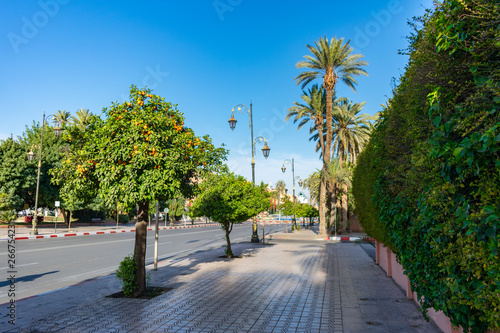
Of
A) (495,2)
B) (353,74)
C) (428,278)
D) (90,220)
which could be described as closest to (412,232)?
(428,278)

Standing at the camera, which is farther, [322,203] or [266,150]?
[322,203]

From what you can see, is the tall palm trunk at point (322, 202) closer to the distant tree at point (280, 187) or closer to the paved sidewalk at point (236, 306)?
the paved sidewalk at point (236, 306)

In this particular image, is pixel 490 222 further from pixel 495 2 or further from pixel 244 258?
pixel 244 258

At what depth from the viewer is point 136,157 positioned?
284 inches

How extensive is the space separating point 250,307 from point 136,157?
4037 millimetres

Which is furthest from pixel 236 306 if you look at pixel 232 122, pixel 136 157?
pixel 232 122

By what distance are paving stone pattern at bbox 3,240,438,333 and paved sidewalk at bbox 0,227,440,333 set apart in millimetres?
16

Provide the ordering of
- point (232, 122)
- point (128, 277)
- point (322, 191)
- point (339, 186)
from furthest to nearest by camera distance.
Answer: point (339, 186) < point (322, 191) < point (232, 122) < point (128, 277)

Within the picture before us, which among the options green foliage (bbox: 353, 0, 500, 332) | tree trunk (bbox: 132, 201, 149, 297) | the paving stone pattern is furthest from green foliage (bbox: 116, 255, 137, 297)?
green foliage (bbox: 353, 0, 500, 332)

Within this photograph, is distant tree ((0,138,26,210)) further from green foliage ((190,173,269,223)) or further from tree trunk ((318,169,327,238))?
tree trunk ((318,169,327,238))

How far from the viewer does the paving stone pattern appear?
19.6 feet

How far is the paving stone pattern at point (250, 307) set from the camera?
235 inches

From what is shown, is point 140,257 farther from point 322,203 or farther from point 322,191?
point 322,191

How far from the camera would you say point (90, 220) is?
173 ft
